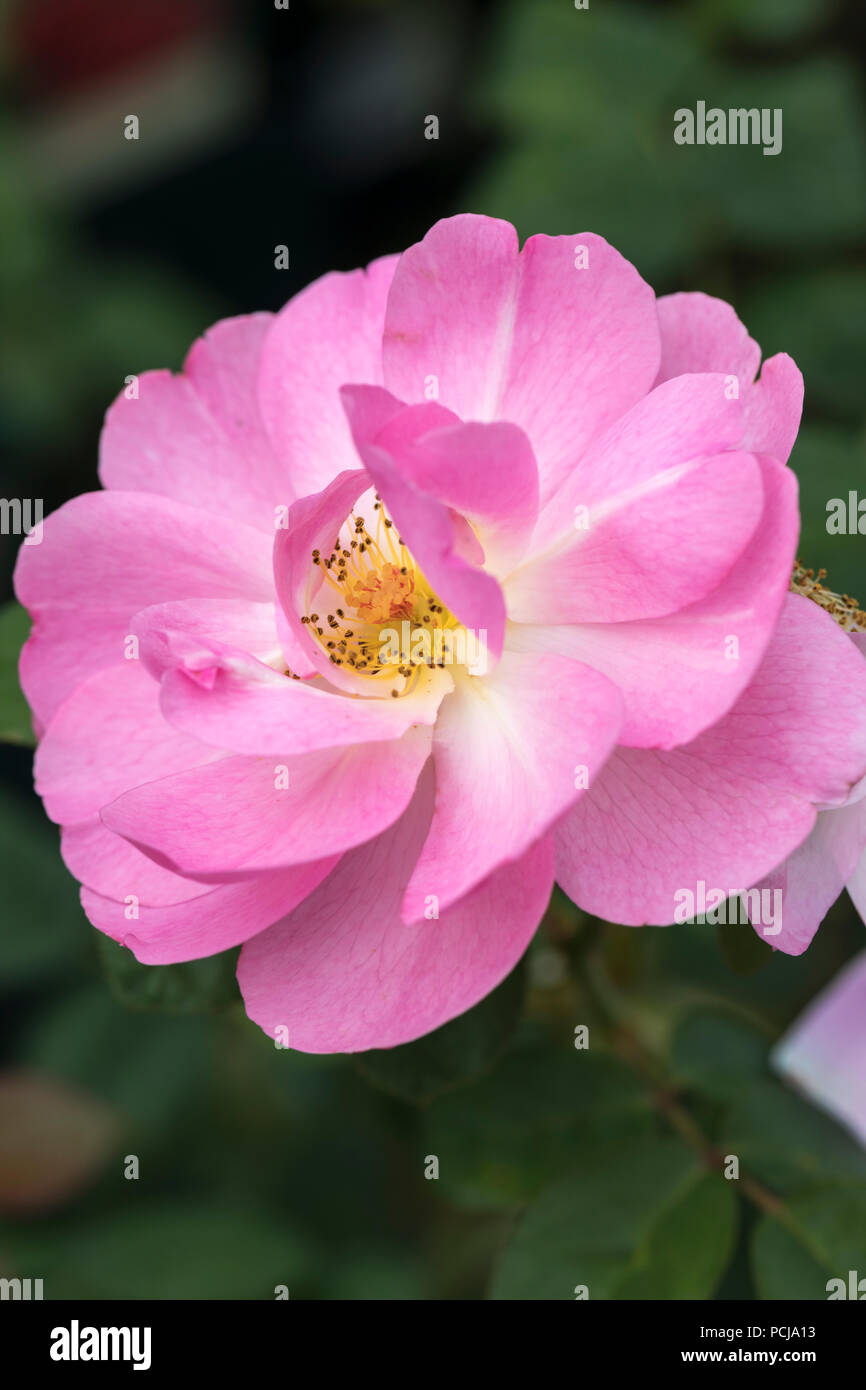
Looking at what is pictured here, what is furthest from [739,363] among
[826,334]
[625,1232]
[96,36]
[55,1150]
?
[96,36]

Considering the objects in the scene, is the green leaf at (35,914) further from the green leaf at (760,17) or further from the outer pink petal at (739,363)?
the green leaf at (760,17)

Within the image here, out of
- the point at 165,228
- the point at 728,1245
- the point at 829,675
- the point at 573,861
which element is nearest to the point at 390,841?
the point at 573,861

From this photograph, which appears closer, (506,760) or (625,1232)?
(506,760)

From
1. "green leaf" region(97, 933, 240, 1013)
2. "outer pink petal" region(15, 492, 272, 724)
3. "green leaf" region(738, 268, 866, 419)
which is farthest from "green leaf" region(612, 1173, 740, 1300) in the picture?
"green leaf" region(738, 268, 866, 419)

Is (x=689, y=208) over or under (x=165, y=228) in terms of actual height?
under

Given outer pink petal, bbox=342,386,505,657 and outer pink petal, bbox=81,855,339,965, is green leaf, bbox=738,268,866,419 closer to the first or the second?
outer pink petal, bbox=342,386,505,657

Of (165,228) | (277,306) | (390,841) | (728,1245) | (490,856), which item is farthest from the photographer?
(165,228)

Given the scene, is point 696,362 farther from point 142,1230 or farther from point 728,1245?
point 142,1230

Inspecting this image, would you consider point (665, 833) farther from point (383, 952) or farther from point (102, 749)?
point (102, 749)
